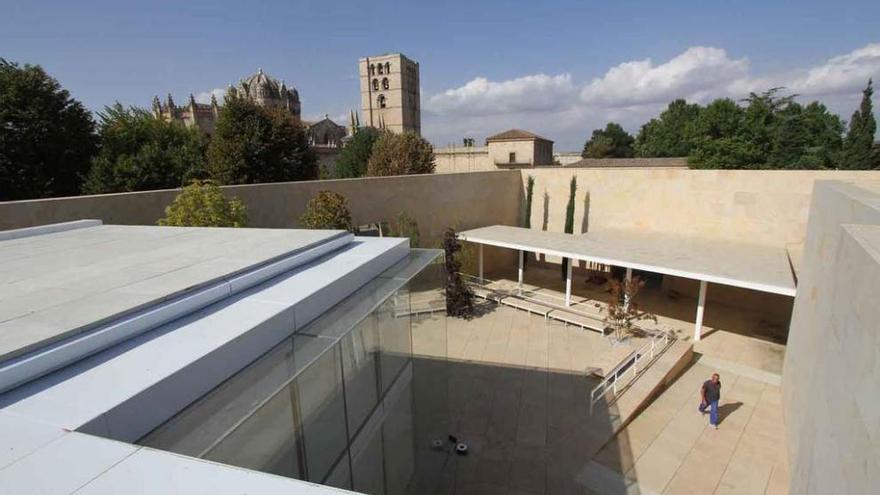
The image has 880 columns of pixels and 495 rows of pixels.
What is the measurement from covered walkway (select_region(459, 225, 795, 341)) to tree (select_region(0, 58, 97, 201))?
14.9 meters

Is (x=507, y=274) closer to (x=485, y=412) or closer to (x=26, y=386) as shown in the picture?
(x=485, y=412)

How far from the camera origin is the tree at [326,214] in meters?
12.1

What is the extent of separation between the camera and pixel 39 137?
574 inches

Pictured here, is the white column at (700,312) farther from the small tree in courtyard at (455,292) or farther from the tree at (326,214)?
the tree at (326,214)

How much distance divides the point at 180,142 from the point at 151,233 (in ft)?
48.6

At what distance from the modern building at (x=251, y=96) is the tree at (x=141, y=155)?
24551 millimetres

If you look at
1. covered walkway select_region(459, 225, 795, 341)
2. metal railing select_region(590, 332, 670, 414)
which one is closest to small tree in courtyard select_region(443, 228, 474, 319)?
covered walkway select_region(459, 225, 795, 341)

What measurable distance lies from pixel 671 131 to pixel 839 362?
181 feet

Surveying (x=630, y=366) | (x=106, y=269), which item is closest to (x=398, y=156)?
(x=630, y=366)

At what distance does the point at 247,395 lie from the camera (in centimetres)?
273

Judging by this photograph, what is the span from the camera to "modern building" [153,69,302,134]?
48469 mm

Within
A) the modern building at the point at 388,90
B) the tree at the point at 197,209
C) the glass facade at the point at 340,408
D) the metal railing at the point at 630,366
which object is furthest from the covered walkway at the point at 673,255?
the modern building at the point at 388,90

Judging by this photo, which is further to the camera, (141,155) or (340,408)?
(141,155)

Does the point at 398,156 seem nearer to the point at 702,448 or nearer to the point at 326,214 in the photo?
the point at 326,214
